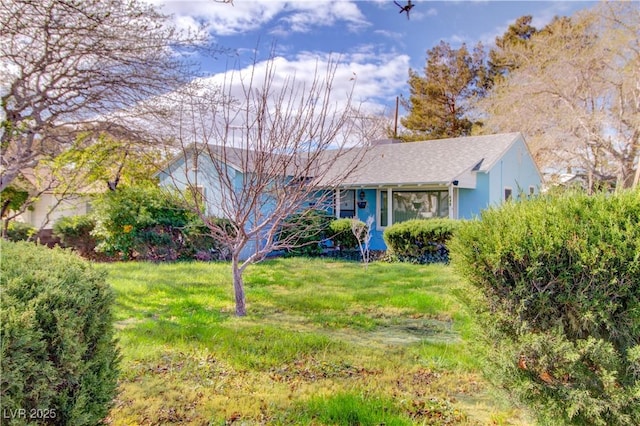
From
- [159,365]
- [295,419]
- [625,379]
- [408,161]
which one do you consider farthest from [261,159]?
[408,161]

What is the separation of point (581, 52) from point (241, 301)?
18126 mm

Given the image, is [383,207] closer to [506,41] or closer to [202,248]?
[202,248]

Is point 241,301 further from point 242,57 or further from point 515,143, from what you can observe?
point 515,143

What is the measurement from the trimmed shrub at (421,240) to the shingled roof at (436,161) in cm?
222

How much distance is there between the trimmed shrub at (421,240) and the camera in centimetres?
1119

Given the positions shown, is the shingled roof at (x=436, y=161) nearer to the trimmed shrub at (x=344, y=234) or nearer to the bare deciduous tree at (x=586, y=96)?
the trimmed shrub at (x=344, y=234)

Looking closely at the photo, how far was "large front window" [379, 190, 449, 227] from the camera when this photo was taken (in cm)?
1410

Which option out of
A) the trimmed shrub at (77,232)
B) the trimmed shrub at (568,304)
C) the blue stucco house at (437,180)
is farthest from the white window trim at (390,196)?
the trimmed shrub at (568,304)

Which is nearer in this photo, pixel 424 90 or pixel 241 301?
pixel 241 301

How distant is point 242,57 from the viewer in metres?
5.47

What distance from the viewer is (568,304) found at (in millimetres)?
2471

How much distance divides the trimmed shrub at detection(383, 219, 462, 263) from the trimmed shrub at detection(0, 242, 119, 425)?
32.4ft

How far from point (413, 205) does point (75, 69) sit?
11.6 metres

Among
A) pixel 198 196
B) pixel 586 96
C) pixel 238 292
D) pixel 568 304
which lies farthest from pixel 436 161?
pixel 568 304
